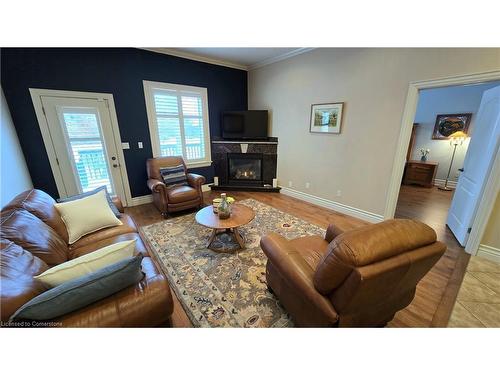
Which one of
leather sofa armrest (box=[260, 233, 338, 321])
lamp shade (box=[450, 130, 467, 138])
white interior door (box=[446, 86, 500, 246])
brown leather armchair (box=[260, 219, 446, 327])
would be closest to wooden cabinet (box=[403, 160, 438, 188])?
lamp shade (box=[450, 130, 467, 138])

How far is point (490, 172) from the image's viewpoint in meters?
2.04

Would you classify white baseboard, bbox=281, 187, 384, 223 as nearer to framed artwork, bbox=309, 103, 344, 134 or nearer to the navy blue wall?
framed artwork, bbox=309, 103, 344, 134

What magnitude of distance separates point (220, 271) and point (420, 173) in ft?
20.2

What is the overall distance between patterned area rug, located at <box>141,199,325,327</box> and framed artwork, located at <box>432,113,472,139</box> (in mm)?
5183

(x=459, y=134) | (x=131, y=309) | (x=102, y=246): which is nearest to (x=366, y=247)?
(x=131, y=309)

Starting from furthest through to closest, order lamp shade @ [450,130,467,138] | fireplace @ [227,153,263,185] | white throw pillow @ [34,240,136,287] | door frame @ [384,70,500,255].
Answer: lamp shade @ [450,130,467,138] → fireplace @ [227,153,263,185] → door frame @ [384,70,500,255] → white throw pillow @ [34,240,136,287]

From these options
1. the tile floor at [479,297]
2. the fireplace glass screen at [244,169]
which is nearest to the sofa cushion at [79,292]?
the tile floor at [479,297]

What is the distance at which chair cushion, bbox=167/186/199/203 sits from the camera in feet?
10.3

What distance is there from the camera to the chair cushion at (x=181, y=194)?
3127mm

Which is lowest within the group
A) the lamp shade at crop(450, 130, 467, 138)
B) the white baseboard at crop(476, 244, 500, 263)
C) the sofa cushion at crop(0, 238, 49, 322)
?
the white baseboard at crop(476, 244, 500, 263)

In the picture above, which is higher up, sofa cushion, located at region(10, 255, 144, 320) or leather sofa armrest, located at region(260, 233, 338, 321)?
sofa cushion, located at region(10, 255, 144, 320)

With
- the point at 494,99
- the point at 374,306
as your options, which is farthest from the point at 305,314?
the point at 494,99

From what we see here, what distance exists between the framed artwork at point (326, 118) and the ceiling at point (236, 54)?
1100 millimetres
